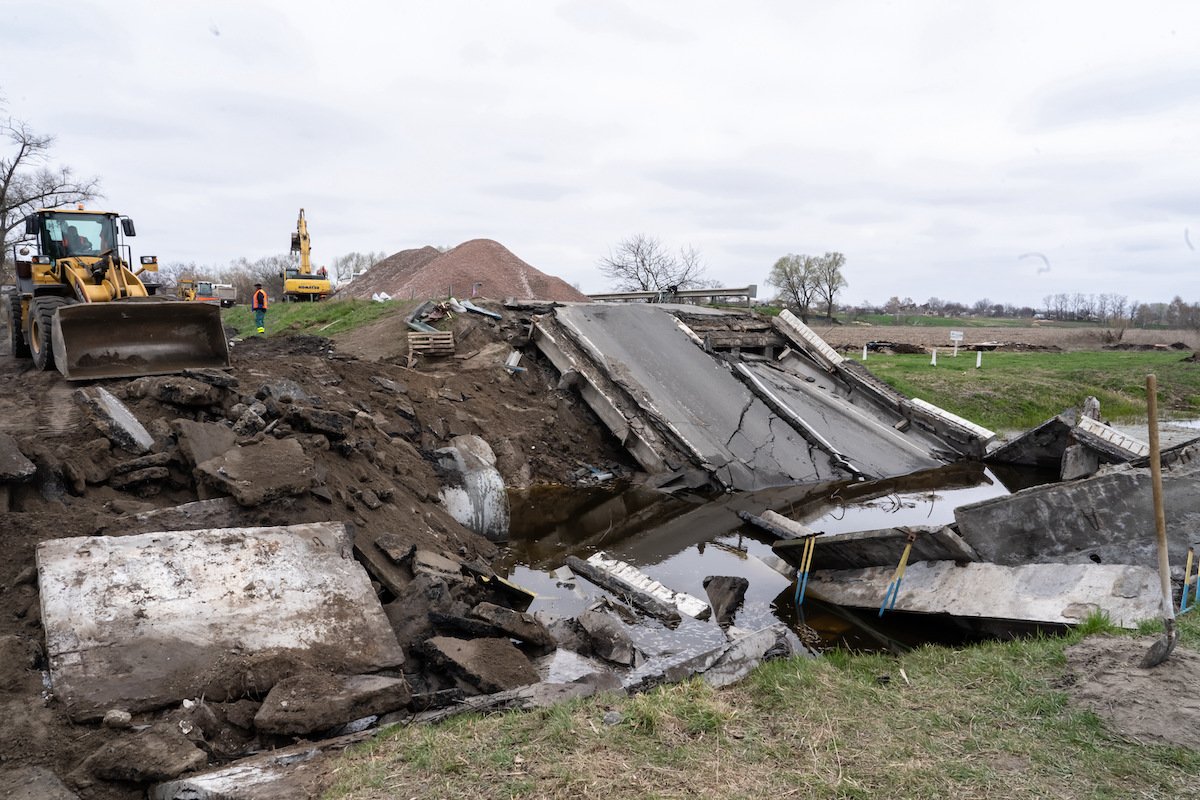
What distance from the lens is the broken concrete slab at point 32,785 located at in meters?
3.34

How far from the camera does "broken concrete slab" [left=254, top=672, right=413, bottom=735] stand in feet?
13.0

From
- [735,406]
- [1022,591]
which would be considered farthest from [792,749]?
[735,406]

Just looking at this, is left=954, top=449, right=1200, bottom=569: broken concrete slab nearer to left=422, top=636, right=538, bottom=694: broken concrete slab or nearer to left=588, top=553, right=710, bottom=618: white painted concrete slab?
left=588, top=553, right=710, bottom=618: white painted concrete slab

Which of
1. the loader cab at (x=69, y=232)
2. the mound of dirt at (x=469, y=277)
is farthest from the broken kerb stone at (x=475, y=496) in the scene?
the mound of dirt at (x=469, y=277)

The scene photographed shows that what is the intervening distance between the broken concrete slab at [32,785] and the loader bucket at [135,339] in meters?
6.56

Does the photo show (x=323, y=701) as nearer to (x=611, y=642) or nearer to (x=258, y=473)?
(x=611, y=642)

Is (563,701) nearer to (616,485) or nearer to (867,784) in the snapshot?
(867,784)

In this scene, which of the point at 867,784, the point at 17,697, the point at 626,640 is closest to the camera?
the point at 867,784

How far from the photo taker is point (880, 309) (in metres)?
69.6

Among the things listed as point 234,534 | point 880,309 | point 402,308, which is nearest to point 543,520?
point 234,534

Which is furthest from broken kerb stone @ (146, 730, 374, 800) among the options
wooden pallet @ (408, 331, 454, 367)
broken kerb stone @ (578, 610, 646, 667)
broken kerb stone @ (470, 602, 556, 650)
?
wooden pallet @ (408, 331, 454, 367)

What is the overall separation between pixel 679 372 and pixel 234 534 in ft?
28.4

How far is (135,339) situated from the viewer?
9.77 metres

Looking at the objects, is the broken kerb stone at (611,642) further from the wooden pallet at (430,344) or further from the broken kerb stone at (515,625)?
the wooden pallet at (430,344)
